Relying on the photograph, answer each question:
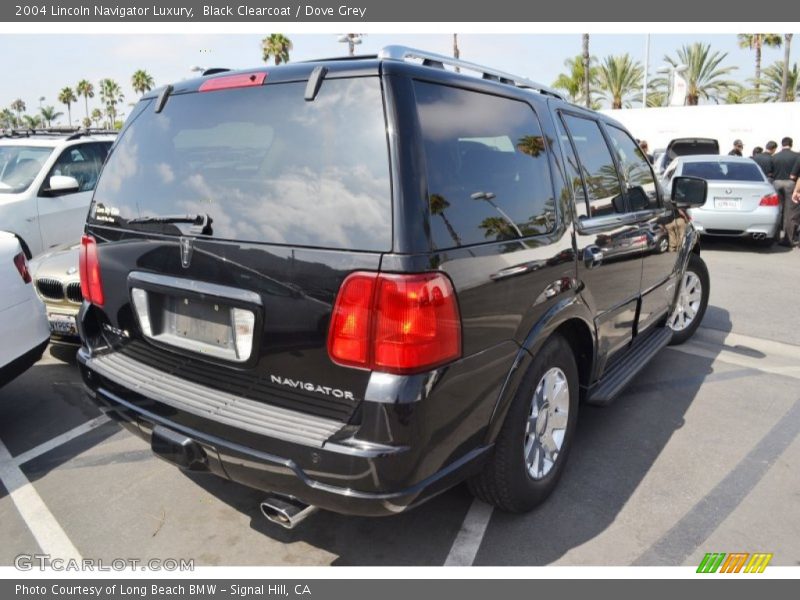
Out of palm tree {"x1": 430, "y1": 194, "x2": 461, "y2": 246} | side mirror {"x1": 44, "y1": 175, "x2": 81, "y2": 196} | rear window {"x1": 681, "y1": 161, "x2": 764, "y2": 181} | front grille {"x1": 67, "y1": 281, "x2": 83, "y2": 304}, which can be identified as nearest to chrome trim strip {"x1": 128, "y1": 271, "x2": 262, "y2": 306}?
palm tree {"x1": 430, "y1": 194, "x2": 461, "y2": 246}

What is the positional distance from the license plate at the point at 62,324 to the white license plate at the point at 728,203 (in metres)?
9.83

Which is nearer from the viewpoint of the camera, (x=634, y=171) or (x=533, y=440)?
(x=533, y=440)

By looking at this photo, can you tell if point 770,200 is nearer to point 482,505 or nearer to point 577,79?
point 482,505

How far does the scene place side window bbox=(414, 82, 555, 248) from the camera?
2.20 meters

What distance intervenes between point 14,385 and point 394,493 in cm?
389

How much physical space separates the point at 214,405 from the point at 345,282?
784 mm

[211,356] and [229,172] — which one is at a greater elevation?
[229,172]

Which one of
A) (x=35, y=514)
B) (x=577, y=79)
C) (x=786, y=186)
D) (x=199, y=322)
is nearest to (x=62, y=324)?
(x=35, y=514)

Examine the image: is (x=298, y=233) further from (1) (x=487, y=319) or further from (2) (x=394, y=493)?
(2) (x=394, y=493)

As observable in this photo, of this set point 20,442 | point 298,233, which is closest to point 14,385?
point 20,442

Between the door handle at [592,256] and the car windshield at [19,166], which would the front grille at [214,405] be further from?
the car windshield at [19,166]

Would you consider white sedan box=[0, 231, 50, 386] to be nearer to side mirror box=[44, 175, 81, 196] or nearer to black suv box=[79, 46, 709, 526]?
black suv box=[79, 46, 709, 526]

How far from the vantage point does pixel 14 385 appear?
15.2 feet

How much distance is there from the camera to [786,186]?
37.4 feet
